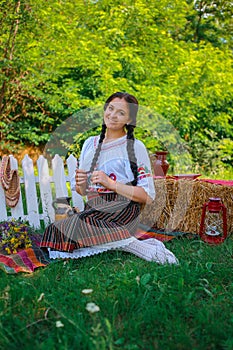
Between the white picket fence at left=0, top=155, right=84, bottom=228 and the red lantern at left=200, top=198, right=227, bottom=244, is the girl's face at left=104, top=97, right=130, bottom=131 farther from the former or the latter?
the white picket fence at left=0, top=155, right=84, bottom=228

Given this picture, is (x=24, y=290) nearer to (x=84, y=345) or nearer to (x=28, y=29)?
(x=84, y=345)

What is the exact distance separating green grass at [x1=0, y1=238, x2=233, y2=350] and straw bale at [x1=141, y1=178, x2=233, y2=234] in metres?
0.91

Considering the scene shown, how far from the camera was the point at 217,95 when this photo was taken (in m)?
8.26

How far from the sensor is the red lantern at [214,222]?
142 inches

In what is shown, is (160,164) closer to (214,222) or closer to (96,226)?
(214,222)

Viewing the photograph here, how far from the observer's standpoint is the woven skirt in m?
3.10

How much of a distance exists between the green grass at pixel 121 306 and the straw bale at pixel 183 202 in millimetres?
911

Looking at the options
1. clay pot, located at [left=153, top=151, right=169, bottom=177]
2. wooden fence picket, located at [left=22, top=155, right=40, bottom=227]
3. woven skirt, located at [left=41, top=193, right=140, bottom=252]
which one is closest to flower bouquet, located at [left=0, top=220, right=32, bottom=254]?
woven skirt, located at [left=41, top=193, right=140, bottom=252]

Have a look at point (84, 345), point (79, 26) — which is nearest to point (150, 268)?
point (84, 345)

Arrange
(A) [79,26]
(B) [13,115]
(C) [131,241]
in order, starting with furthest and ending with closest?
1. (B) [13,115]
2. (A) [79,26]
3. (C) [131,241]

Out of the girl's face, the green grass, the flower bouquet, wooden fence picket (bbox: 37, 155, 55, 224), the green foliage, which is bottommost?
the green grass

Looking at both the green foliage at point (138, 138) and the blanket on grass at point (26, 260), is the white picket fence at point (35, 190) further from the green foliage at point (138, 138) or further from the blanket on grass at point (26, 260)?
the green foliage at point (138, 138)

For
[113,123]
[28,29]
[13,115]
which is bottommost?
[113,123]

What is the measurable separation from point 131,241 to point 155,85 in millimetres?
4888
